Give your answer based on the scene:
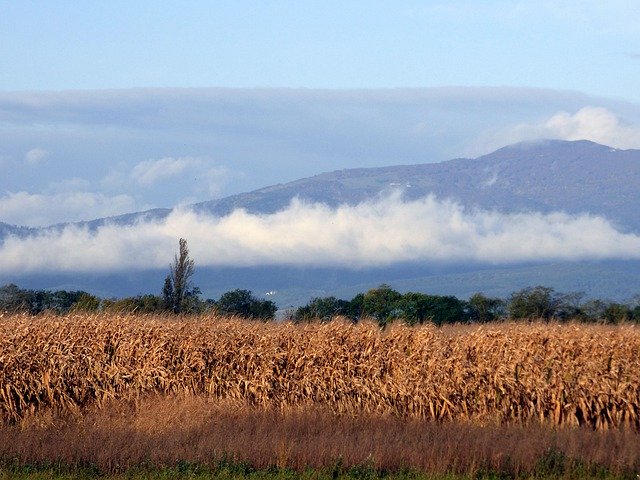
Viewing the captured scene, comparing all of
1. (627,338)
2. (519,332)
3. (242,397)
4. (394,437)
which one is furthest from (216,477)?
(627,338)

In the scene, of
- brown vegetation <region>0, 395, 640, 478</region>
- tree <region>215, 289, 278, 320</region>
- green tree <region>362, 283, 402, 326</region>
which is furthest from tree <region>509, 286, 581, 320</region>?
brown vegetation <region>0, 395, 640, 478</region>

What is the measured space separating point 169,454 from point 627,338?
10.2 metres

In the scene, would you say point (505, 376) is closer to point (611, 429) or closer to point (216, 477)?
point (611, 429)

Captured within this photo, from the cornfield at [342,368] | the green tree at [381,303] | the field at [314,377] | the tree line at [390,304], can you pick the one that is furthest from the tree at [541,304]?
the cornfield at [342,368]

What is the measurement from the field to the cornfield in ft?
0.08

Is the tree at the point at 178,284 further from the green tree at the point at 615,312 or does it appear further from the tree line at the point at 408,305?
the green tree at the point at 615,312

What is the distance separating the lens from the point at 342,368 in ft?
59.0

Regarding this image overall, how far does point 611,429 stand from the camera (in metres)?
16.6

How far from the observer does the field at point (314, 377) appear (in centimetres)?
1633

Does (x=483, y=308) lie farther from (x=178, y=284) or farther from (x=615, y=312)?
(x=178, y=284)

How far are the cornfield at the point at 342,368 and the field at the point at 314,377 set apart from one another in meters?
0.02

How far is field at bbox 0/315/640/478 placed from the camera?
1633cm

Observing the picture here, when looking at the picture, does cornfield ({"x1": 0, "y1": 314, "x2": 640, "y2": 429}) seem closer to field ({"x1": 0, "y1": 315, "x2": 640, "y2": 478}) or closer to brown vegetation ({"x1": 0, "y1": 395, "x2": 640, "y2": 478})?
field ({"x1": 0, "y1": 315, "x2": 640, "y2": 478})

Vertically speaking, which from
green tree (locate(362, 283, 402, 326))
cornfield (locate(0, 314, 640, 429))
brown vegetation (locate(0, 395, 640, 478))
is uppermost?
green tree (locate(362, 283, 402, 326))
